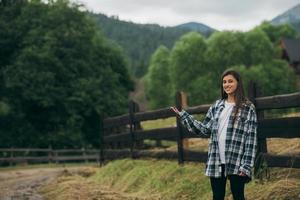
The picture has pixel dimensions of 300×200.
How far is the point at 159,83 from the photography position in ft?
241

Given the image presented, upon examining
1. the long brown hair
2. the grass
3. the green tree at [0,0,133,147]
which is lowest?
the grass

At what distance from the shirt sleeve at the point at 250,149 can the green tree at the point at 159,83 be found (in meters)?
63.5

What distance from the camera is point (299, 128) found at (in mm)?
7082

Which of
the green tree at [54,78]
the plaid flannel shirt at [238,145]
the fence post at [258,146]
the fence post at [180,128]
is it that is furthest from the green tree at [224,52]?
the plaid flannel shirt at [238,145]

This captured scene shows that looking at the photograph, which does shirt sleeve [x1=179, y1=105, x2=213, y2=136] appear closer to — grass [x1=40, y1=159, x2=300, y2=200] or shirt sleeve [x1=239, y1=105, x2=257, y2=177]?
shirt sleeve [x1=239, y1=105, x2=257, y2=177]

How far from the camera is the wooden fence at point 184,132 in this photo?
725cm

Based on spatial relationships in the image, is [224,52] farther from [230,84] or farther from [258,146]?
[230,84]

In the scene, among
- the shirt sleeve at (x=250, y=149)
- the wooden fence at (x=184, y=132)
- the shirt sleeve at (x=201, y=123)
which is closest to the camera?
the shirt sleeve at (x=250, y=149)

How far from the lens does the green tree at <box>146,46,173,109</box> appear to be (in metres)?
71.6

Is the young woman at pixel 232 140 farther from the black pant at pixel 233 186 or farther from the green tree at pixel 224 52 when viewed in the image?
the green tree at pixel 224 52

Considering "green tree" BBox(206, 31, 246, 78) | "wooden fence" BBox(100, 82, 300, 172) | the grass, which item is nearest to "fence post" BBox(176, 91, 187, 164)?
"wooden fence" BBox(100, 82, 300, 172)

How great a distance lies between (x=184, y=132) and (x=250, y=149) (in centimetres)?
491

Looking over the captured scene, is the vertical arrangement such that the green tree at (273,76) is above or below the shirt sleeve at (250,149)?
above

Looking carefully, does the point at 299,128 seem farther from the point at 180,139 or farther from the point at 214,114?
the point at 180,139
